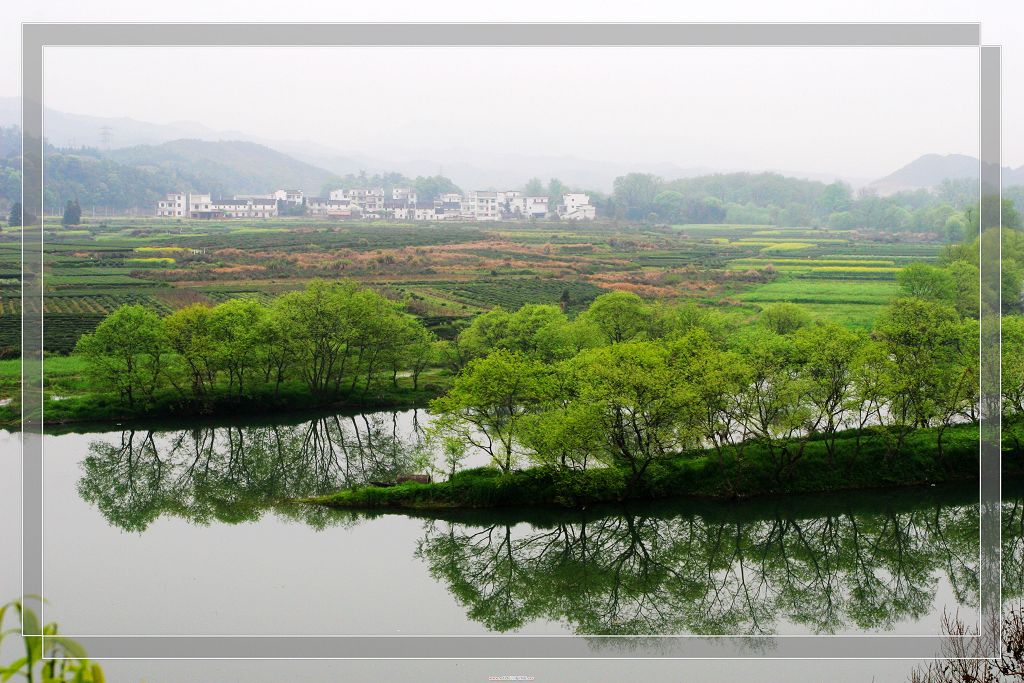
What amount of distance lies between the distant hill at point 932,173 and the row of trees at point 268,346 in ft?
11.0

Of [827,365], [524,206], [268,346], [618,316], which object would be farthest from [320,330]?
[827,365]

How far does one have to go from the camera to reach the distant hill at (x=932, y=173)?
5.21 metres

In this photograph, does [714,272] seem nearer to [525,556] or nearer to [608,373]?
[608,373]

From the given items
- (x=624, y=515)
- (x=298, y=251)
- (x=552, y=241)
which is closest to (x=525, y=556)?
(x=624, y=515)

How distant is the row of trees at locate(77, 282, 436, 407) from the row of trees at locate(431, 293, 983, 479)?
0.73 meters

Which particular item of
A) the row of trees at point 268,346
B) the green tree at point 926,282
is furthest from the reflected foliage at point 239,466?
the green tree at point 926,282

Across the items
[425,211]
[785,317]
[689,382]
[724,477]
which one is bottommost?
[724,477]

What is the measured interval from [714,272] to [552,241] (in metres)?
1.31

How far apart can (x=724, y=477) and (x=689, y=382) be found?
A: 78 centimetres

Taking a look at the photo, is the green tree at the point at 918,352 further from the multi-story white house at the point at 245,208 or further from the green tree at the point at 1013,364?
the multi-story white house at the point at 245,208

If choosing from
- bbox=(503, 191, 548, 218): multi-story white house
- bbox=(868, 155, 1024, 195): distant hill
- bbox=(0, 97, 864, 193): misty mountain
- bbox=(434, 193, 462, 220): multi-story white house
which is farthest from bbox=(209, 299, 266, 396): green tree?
bbox=(868, 155, 1024, 195): distant hill

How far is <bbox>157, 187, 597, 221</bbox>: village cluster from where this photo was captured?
269 inches

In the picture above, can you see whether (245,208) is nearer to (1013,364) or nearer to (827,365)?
(827,365)

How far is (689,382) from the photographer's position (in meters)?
7.32
